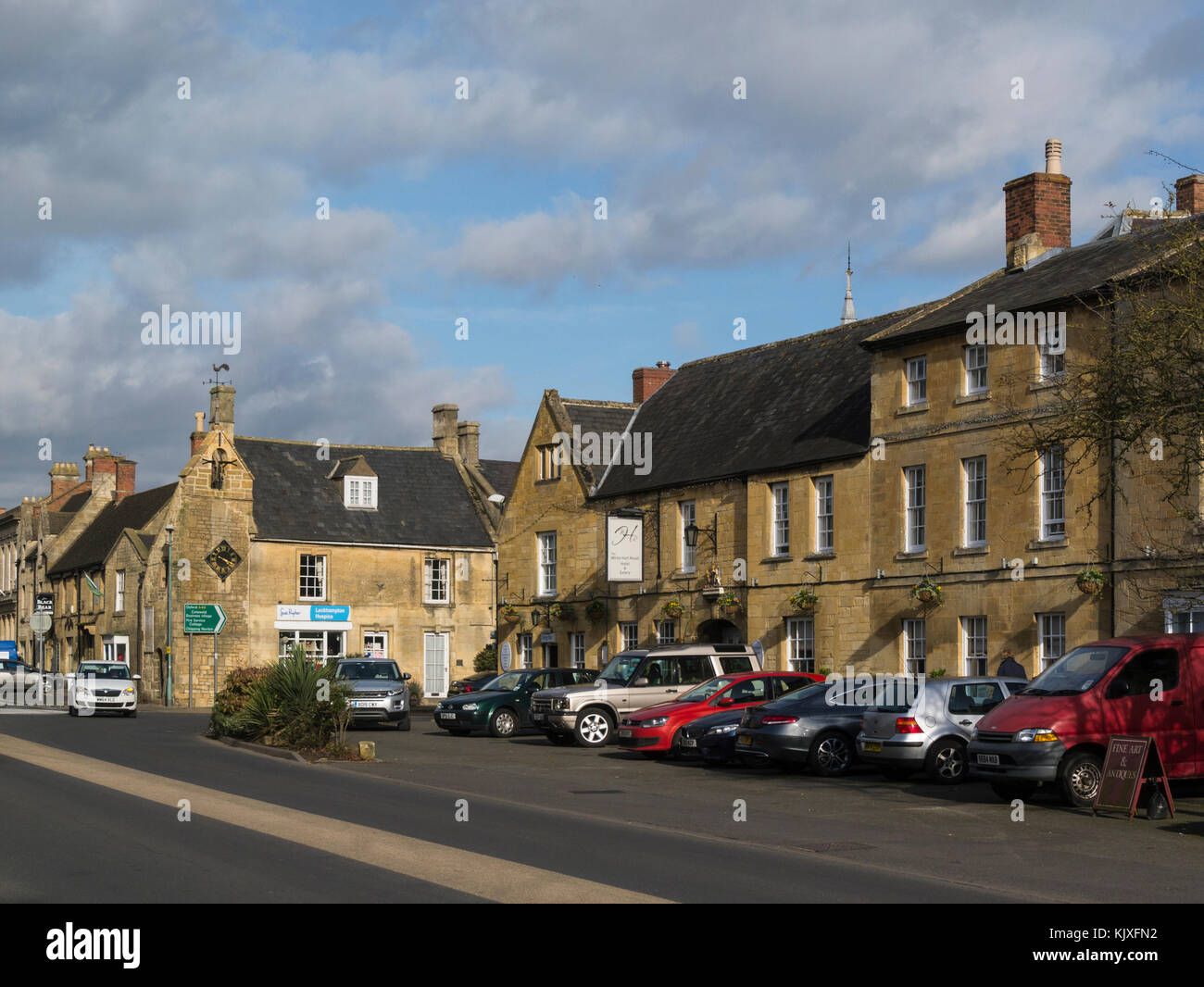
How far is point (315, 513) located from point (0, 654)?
23.5 metres

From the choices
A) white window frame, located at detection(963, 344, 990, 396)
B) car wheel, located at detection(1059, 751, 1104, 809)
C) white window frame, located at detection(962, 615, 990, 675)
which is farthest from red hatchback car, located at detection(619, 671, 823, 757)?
car wheel, located at detection(1059, 751, 1104, 809)

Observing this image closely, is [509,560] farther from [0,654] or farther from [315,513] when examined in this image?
[0,654]

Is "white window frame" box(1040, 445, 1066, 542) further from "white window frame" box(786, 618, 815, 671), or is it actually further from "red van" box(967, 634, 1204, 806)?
"red van" box(967, 634, 1204, 806)

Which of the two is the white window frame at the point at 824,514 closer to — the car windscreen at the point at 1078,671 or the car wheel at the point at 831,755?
the car wheel at the point at 831,755

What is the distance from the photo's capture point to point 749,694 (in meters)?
25.2

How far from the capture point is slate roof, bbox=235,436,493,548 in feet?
176

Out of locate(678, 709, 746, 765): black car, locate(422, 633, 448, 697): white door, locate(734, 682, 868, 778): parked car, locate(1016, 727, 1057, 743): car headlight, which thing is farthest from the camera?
locate(422, 633, 448, 697): white door

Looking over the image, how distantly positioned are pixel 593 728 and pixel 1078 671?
1180cm

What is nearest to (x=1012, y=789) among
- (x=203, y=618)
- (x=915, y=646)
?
(x=915, y=646)

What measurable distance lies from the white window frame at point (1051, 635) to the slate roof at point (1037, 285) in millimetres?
6074

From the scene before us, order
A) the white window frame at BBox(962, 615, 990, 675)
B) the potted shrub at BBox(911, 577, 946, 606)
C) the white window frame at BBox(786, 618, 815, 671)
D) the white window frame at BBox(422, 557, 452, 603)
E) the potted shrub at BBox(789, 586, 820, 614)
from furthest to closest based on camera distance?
the white window frame at BBox(422, 557, 452, 603) < the white window frame at BBox(786, 618, 815, 671) < the potted shrub at BBox(789, 586, 820, 614) < the potted shrub at BBox(911, 577, 946, 606) < the white window frame at BBox(962, 615, 990, 675)

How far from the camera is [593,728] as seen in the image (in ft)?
91.0

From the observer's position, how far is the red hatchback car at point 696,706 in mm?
24656

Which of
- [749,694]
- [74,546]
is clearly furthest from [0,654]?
[749,694]
